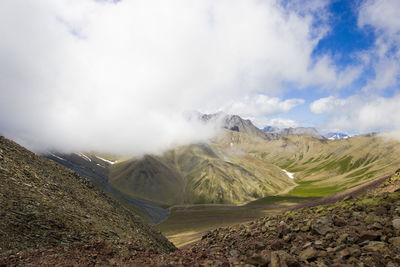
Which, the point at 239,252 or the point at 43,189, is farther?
the point at 43,189

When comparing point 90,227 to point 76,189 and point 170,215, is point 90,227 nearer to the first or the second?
point 76,189

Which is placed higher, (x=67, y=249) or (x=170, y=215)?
(x=67, y=249)

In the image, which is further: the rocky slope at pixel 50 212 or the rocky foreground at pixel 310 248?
the rocky slope at pixel 50 212

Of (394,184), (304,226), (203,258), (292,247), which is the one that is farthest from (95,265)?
(394,184)

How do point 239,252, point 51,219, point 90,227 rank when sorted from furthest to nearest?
point 90,227, point 51,219, point 239,252

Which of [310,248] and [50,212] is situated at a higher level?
[310,248]

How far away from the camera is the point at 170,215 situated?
187 metres

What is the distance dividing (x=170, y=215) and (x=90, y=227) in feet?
573

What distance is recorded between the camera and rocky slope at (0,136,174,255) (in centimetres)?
1817

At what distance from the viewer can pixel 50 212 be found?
69.6 feet

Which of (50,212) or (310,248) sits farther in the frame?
(50,212)

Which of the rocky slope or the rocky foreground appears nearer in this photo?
the rocky foreground

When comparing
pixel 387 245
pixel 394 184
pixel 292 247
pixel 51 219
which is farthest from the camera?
pixel 394 184

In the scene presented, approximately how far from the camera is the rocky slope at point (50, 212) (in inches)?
715
